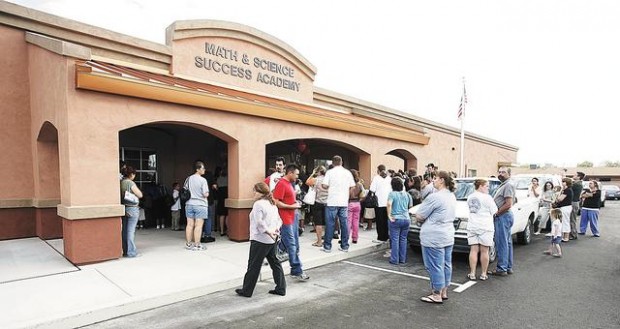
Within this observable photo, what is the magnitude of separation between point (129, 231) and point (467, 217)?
6.45 metres

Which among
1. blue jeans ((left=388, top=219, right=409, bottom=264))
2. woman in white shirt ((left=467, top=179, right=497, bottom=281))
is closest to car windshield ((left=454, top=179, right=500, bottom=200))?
blue jeans ((left=388, top=219, right=409, bottom=264))

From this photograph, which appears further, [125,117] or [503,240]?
[125,117]

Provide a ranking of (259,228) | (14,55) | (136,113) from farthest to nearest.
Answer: (14,55), (136,113), (259,228)

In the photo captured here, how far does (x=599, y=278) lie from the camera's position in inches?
247

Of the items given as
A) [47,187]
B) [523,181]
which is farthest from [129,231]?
[523,181]

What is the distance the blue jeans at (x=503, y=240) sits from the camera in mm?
6320

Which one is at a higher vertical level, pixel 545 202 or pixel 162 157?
pixel 162 157

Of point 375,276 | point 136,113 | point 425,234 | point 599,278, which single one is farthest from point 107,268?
point 599,278

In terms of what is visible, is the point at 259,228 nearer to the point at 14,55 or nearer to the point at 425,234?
the point at 425,234

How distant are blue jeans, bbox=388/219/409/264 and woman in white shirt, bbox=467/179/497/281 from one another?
1.29 metres

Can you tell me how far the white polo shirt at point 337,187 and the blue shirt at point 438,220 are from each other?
2.56 metres

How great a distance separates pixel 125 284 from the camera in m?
5.29

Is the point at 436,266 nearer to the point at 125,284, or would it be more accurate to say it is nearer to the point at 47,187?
the point at 125,284

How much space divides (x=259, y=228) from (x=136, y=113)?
149 inches
